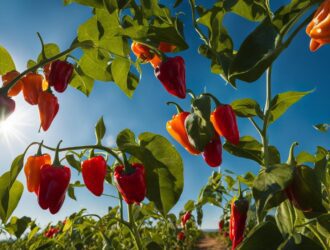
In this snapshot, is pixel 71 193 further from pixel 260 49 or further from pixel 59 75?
pixel 260 49

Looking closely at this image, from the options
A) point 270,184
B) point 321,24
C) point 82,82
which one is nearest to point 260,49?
point 321,24

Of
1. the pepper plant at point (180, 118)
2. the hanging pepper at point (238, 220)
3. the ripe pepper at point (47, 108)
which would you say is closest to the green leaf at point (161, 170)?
the pepper plant at point (180, 118)

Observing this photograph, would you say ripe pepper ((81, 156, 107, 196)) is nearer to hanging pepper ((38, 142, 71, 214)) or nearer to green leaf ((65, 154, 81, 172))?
hanging pepper ((38, 142, 71, 214))

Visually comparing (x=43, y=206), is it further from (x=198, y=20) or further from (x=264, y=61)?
(x=264, y=61)

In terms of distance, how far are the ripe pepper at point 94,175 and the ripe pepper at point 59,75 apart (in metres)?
0.37

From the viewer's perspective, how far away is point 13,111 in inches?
57.2

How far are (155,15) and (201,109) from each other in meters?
0.48

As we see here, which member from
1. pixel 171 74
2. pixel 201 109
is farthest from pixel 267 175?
pixel 171 74

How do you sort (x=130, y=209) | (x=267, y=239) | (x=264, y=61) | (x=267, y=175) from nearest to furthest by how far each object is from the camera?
(x=264, y=61) < (x=267, y=175) < (x=267, y=239) < (x=130, y=209)

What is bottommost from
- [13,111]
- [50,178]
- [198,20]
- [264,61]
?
[50,178]

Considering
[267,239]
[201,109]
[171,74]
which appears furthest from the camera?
[171,74]

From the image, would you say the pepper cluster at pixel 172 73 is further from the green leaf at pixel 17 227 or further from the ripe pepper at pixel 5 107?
the green leaf at pixel 17 227

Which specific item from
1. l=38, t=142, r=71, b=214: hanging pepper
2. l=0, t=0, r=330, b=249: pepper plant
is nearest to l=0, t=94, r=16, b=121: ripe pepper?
l=0, t=0, r=330, b=249: pepper plant

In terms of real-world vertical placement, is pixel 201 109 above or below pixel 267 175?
above
